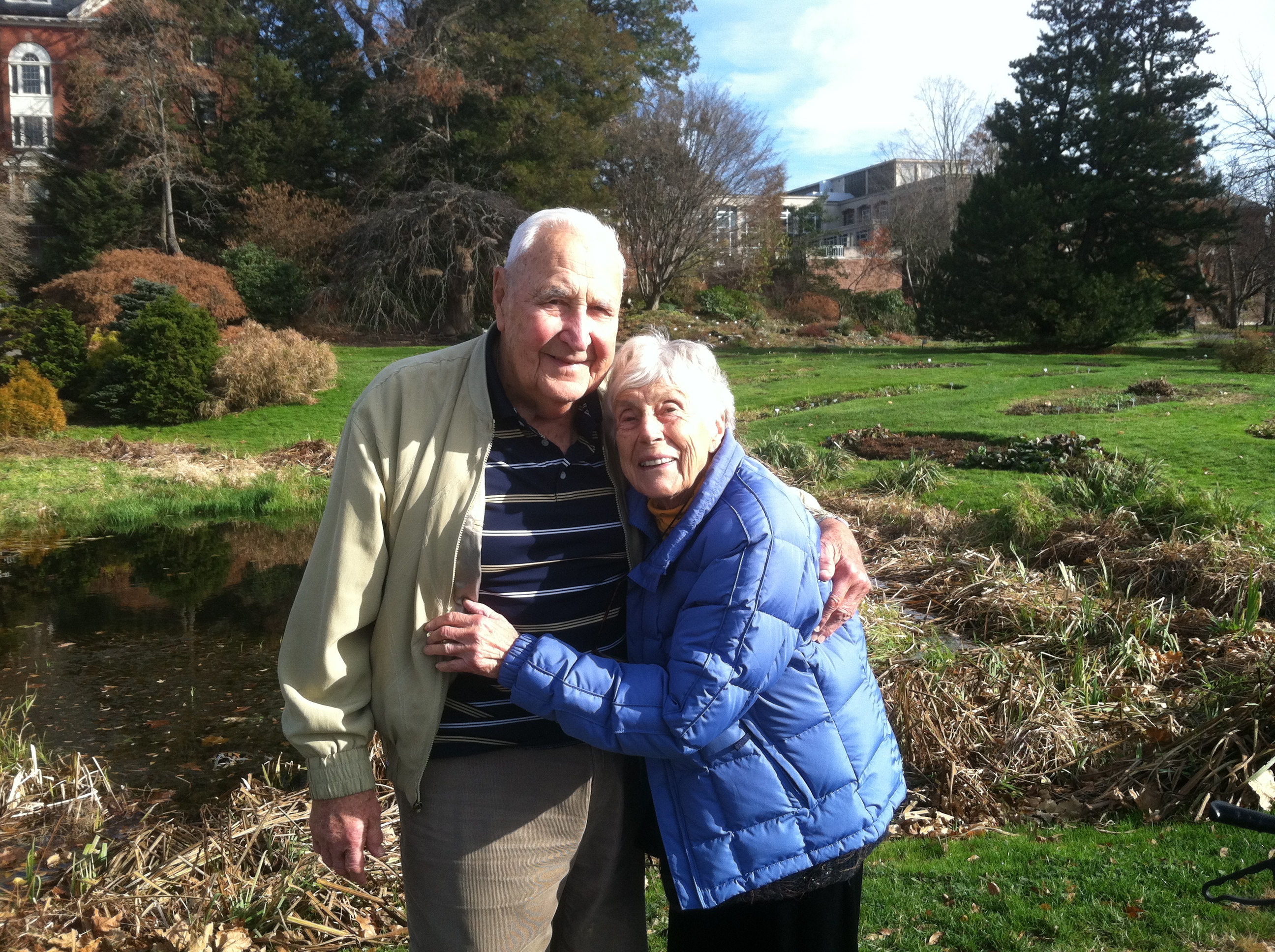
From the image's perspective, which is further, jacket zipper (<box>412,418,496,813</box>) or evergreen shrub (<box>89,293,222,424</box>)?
evergreen shrub (<box>89,293,222,424</box>)

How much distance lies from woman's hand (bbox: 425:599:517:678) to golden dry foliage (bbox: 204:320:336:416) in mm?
15598

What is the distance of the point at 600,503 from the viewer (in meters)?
2.10

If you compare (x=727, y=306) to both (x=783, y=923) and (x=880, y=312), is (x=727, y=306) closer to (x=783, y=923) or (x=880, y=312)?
A: (x=880, y=312)

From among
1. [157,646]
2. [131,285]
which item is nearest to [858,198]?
[131,285]

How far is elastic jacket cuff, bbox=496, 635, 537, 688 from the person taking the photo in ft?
5.89

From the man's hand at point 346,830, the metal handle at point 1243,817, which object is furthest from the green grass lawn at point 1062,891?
the metal handle at point 1243,817

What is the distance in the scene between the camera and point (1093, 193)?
23.7 m

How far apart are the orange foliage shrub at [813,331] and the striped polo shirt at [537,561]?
89.6 ft

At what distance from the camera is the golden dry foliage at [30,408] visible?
14383 mm

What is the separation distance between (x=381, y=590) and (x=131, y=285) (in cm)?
2056

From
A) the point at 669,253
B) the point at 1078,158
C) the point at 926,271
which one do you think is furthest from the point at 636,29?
the point at 1078,158

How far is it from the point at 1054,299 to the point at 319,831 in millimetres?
24599

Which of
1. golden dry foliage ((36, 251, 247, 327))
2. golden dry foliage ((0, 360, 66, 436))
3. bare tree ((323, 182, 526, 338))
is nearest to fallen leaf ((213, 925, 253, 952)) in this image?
golden dry foliage ((0, 360, 66, 436))

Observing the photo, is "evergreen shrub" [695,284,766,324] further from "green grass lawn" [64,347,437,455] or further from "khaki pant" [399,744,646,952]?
"khaki pant" [399,744,646,952]
